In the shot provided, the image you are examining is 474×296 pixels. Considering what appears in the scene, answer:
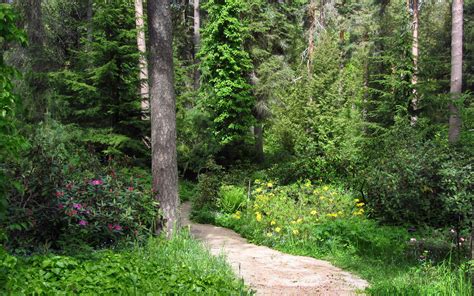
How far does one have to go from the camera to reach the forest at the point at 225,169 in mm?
4957

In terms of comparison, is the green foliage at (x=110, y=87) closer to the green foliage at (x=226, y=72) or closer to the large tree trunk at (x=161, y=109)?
the green foliage at (x=226, y=72)

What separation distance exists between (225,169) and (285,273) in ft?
32.9

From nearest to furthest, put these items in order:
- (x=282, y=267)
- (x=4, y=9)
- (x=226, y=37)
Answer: (x=4, y=9) → (x=282, y=267) → (x=226, y=37)

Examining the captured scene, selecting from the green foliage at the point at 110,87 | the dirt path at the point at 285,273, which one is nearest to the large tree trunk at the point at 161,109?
the dirt path at the point at 285,273

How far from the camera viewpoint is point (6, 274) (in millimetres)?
3430

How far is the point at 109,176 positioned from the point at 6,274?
381cm

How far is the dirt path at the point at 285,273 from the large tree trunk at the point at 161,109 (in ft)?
4.76

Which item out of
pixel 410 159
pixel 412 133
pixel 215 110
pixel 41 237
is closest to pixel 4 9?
pixel 41 237

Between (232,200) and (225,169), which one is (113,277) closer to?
(232,200)

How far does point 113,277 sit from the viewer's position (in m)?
4.37

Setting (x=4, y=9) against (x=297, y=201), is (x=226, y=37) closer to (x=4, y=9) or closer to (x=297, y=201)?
(x=297, y=201)

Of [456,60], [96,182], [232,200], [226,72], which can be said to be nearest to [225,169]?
[226,72]

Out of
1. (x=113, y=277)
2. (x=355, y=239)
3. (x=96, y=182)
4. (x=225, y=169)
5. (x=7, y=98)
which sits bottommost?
(x=355, y=239)

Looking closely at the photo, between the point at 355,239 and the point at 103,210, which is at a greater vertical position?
the point at 103,210
